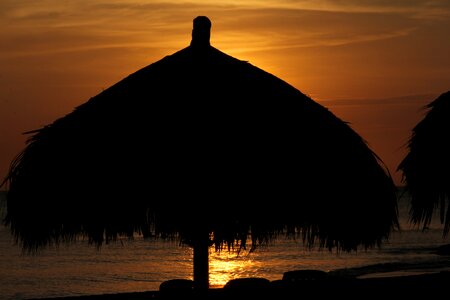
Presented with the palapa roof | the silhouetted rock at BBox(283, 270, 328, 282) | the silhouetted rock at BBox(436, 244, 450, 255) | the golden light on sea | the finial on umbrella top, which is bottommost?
the golden light on sea

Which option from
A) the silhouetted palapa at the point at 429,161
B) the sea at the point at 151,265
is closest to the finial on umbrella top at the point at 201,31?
the silhouetted palapa at the point at 429,161

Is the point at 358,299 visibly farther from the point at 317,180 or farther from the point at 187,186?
the point at 187,186

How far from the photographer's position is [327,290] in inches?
275

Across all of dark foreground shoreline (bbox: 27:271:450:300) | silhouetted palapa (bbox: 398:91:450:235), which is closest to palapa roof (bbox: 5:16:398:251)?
dark foreground shoreline (bbox: 27:271:450:300)

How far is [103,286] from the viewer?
1304 inches

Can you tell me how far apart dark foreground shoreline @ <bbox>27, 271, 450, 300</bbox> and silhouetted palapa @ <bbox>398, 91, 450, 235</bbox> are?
120 inches

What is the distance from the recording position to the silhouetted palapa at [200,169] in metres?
6.72

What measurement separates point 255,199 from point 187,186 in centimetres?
54

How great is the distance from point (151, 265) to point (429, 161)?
31.6m

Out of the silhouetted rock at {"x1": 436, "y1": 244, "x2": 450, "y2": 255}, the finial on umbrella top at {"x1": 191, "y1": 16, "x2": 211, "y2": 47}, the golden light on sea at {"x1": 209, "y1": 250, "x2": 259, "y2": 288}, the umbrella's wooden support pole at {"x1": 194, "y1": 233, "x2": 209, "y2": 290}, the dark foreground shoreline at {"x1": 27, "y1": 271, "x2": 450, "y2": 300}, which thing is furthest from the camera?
the silhouetted rock at {"x1": 436, "y1": 244, "x2": 450, "y2": 255}

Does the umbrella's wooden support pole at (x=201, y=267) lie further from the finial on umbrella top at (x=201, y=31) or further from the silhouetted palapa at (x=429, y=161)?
the silhouetted palapa at (x=429, y=161)

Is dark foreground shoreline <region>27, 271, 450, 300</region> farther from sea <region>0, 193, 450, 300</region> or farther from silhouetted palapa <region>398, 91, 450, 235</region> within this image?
sea <region>0, 193, 450, 300</region>

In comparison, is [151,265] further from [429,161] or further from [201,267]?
[201,267]

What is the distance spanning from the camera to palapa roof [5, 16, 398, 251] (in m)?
6.72
